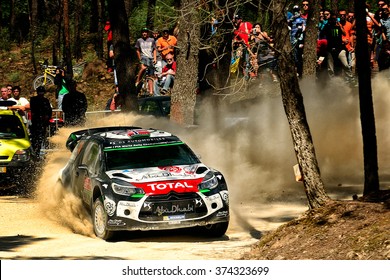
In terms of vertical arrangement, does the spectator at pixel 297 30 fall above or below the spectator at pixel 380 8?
below

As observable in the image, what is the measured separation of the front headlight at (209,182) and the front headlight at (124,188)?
903 millimetres

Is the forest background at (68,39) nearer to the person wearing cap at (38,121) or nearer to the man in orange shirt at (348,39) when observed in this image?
the man in orange shirt at (348,39)

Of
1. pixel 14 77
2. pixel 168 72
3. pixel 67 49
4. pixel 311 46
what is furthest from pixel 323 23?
pixel 14 77

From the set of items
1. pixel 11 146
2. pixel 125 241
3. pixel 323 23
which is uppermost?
pixel 323 23

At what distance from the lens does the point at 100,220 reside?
1485 centimetres

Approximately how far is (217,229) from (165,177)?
1156 millimetres

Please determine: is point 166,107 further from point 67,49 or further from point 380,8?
point 67,49

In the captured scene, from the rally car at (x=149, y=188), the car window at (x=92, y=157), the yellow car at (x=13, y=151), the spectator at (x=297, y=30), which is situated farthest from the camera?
the spectator at (x=297, y=30)

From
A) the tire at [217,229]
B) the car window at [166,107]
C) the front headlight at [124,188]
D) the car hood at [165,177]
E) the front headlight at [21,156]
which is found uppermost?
the car window at [166,107]

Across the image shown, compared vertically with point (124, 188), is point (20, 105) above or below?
above

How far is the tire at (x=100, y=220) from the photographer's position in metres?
14.6

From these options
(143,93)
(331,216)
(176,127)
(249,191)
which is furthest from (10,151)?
(331,216)

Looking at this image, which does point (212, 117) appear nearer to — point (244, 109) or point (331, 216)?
point (244, 109)

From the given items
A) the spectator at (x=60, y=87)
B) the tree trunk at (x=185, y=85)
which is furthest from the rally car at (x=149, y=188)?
the spectator at (x=60, y=87)
